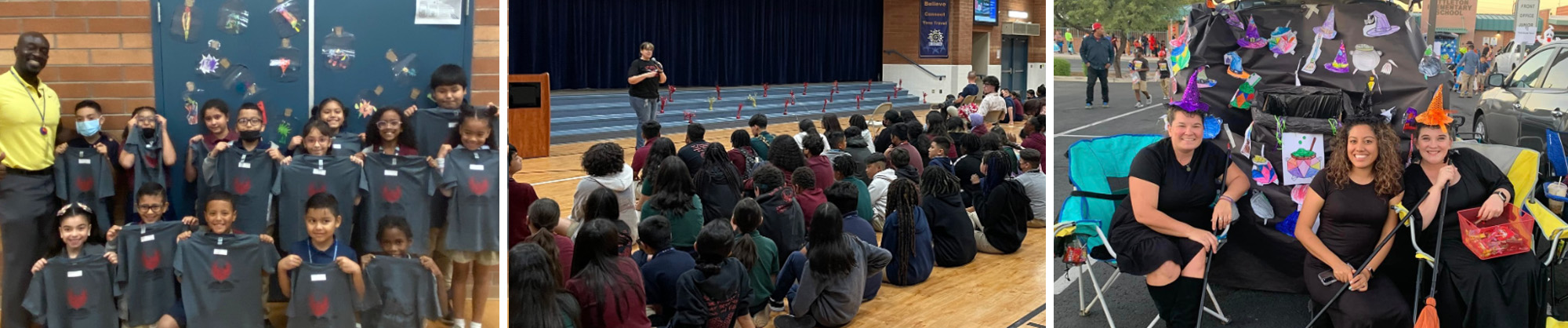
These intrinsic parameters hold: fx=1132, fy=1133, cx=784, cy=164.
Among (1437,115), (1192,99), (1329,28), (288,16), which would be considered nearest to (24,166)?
(288,16)

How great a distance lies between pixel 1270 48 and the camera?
10.2ft

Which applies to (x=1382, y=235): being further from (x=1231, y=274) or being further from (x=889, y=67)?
(x=889, y=67)

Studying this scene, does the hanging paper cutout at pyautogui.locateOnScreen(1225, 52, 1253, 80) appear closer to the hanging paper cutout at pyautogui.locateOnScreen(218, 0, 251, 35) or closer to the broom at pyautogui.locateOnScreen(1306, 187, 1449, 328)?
the broom at pyautogui.locateOnScreen(1306, 187, 1449, 328)

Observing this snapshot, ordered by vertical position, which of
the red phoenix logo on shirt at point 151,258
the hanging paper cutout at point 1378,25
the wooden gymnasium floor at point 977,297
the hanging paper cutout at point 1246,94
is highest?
the hanging paper cutout at point 1378,25

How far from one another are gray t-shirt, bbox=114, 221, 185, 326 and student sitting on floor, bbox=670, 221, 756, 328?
1555mm

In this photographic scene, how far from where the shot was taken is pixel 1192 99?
124 inches

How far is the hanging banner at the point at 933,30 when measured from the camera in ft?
62.0

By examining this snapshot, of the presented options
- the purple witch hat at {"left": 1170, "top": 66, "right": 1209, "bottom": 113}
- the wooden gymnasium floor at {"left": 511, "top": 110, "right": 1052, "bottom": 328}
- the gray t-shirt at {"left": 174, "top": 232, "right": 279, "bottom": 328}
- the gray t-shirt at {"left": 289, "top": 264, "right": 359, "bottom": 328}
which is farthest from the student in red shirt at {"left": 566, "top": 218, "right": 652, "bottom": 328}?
the purple witch hat at {"left": 1170, "top": 66, "right": 1209, "bottom": 113}

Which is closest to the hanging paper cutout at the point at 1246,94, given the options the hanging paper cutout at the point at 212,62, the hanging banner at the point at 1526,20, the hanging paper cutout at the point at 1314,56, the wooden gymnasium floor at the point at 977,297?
the hanging paper cutout at the point at 1314,56

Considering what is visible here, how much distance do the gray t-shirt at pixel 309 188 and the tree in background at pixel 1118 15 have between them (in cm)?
221

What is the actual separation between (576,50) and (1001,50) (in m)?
9.53

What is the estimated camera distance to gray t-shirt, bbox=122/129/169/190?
11.1 ft

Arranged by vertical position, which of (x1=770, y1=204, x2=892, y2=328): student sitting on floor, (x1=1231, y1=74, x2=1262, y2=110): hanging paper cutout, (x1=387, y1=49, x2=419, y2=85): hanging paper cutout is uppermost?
A: (x1=387, y1=49, x2=419, y2=85): hanging paper cutout

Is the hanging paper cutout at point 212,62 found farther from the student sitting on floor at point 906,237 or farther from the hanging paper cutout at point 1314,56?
the hanging paper cutout at point 1314,56
